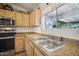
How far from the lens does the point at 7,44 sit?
1414mm

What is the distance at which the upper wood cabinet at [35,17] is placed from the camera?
1.42 meters

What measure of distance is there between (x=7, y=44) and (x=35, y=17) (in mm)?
555

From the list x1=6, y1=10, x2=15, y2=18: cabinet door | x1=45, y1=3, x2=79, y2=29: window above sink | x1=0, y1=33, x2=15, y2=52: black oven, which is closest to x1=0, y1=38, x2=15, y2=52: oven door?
x1=0, y1=33, x2=15, y2=52: black oven

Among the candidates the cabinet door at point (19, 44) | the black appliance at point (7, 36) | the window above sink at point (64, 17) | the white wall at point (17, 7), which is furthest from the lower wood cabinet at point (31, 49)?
the white wall at point (17, 7)

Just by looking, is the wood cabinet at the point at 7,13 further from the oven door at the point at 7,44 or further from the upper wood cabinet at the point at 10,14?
the oven door at the point at 7,44

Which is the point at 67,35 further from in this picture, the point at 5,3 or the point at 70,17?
the point at 5,3

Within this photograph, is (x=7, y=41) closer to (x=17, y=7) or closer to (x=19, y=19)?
(x=19, y=19)

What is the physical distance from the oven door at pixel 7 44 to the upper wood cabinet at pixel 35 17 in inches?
14.6

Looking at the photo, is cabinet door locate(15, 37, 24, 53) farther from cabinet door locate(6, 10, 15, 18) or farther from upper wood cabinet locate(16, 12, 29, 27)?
cabinet door locate(6, 10, 15, 18)

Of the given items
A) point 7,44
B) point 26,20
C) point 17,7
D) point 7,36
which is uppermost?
point 17,7

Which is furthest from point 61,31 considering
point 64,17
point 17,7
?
point 17,7

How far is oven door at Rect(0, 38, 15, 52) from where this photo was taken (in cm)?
138

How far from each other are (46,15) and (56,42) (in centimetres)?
45

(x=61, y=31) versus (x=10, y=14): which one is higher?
(x=10, y=14)
